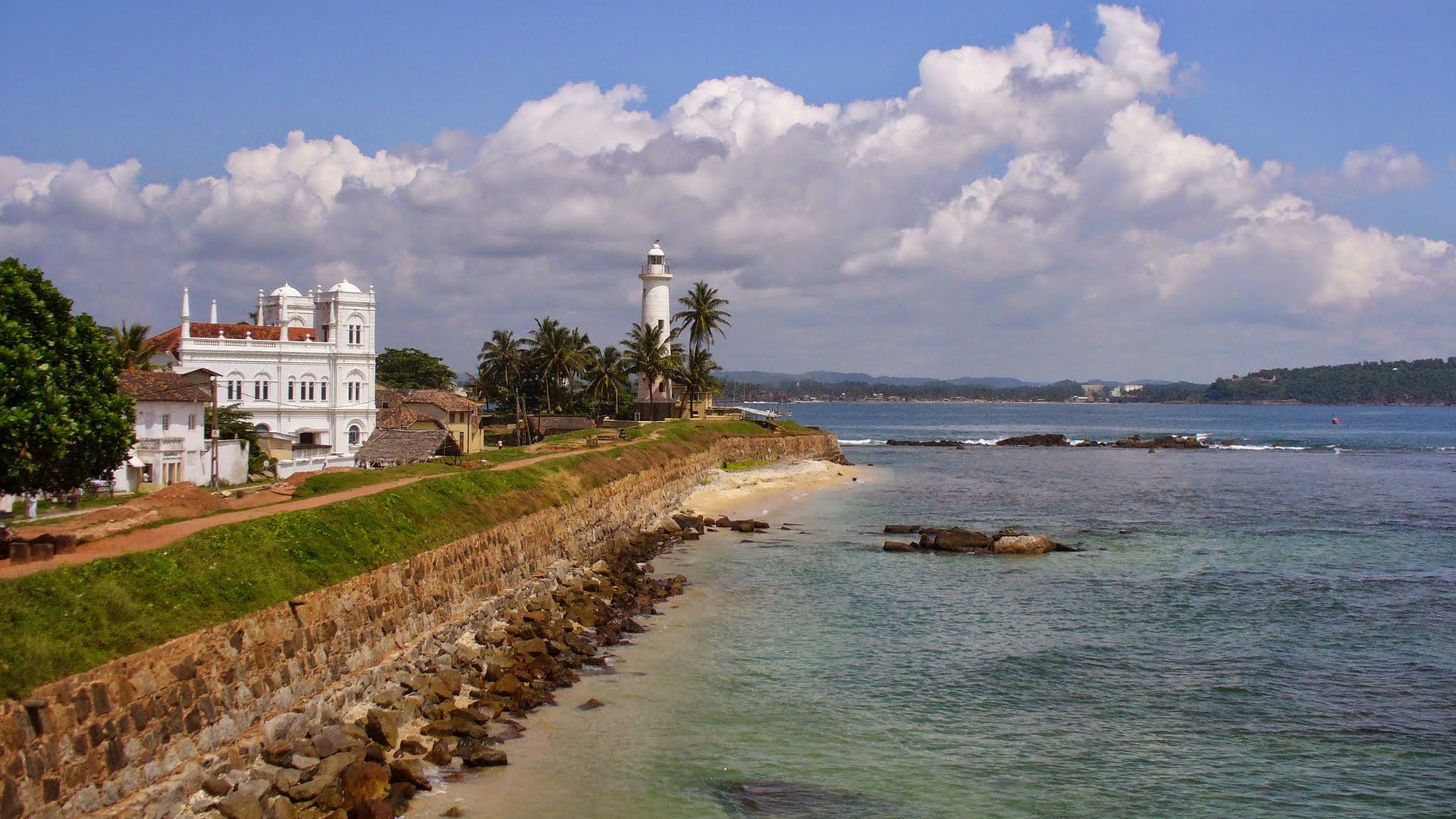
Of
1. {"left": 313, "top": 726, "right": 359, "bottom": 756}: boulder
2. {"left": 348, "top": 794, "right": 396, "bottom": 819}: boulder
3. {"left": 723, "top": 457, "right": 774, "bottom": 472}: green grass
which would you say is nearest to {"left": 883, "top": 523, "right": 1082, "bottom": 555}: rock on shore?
{"left": 723, "top": 457, "right": 774, "bottom": 472}: green grass

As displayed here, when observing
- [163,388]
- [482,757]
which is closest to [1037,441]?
[163,388]

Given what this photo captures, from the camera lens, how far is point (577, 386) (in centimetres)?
9156

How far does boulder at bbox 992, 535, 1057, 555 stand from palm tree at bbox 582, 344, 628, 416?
132ft

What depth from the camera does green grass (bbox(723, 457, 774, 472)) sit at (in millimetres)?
66375

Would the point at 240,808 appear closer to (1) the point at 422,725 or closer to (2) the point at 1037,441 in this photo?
(1) the point at 422,725

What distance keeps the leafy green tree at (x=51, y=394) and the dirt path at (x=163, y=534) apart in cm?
230

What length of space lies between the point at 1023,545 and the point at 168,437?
31.5 m

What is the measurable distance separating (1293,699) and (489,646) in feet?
52.0

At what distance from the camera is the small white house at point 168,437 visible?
39.2 m

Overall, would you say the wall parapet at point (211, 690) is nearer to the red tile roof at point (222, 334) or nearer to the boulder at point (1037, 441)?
the red tile roof at point (222, 334)

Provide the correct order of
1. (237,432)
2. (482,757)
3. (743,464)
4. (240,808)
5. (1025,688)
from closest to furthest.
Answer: (240,808), (482,757), (1025,688), (237,432), (743,464)

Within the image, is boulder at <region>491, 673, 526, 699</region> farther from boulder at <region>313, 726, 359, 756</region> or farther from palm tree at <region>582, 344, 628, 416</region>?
palm tree at <region>582, 344, 628, 416</region>

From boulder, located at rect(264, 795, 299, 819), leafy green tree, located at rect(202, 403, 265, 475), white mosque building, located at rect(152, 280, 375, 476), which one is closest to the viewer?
boulder, located at rect(264, 795, 299, 819)

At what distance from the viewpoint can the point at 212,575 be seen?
16469 millimetres
